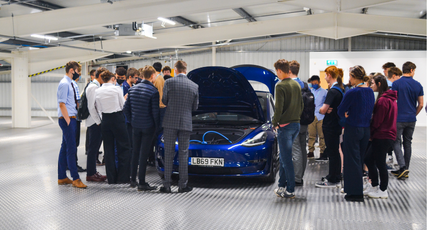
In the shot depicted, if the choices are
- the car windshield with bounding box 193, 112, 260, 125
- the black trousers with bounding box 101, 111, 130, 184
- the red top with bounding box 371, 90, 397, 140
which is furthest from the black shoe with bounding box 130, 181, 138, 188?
the red top with bounding box 371, 90, 397, 140

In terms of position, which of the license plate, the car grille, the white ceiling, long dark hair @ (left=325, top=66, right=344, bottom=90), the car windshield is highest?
the white ceiling

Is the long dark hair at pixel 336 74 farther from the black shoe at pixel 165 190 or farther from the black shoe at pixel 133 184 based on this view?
the black shoe at pixel 133 184

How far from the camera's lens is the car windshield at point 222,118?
5.03 m

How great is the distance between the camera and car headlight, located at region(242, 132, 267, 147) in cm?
445

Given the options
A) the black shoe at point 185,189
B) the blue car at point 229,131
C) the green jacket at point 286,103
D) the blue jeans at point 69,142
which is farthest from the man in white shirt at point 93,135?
the green jacket at point 286,103

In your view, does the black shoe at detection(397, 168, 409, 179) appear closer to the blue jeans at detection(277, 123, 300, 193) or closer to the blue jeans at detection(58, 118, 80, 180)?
the blue jeans at detection(277, 123, 300, 193)

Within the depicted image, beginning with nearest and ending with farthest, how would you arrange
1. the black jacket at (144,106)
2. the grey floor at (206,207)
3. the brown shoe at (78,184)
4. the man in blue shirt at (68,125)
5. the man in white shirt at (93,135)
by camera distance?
the grey floor at (206,207)
the black jacket at (144,106)
the man in blue shirt at (68,125)
the brown shoe at (78,184)
the man in white shirt at (93,135)

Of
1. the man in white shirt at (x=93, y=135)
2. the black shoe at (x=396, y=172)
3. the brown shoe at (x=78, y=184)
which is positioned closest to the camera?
the brown shoe at (x=78, y=184)

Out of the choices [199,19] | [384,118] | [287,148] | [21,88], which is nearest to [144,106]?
[287,148]

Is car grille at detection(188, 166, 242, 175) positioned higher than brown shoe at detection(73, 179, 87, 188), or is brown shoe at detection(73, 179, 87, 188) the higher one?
car grille at detection(188, 166, 242, 175)

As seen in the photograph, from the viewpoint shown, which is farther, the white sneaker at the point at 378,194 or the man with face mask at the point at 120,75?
the man with face mask at the point at 120,75

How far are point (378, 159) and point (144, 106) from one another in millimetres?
2919

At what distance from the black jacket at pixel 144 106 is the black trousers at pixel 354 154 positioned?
7.68 ft

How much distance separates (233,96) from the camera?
4.91 meters
